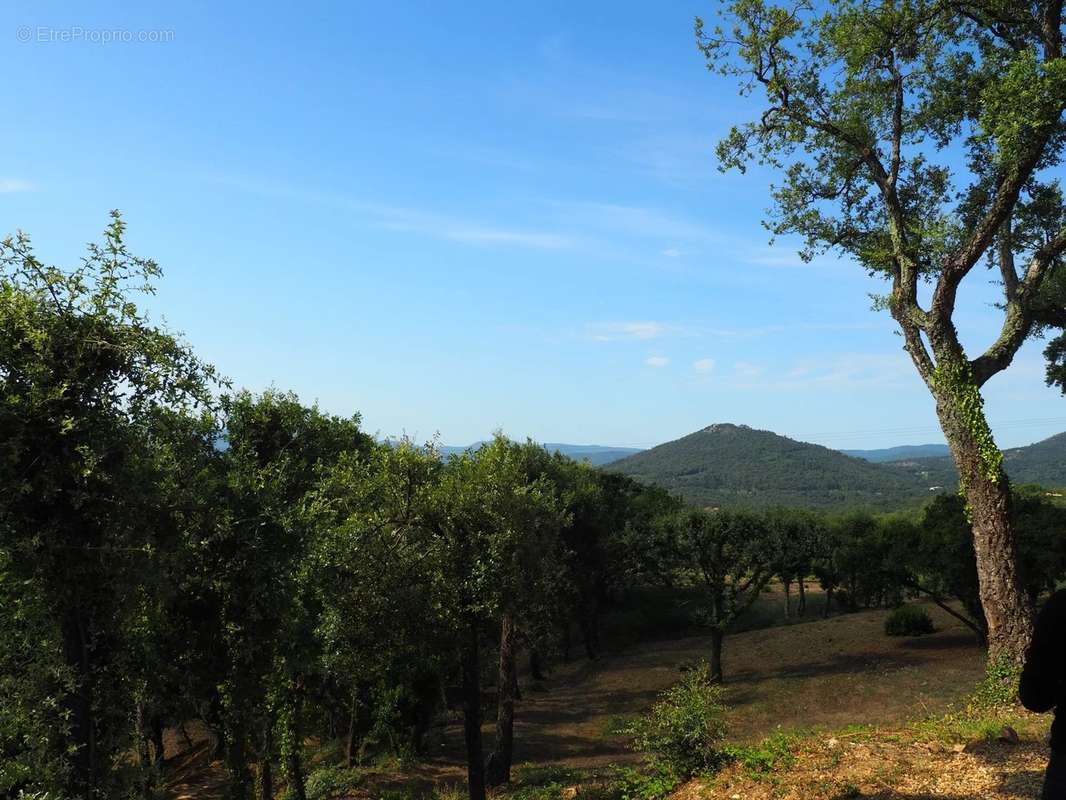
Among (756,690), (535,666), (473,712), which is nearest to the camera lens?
(473,712)

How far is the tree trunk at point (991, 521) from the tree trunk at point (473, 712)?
1173cm

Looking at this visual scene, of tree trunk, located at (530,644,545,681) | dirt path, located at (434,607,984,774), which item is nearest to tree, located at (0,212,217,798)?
dirt path, located at (434,607,984,774)

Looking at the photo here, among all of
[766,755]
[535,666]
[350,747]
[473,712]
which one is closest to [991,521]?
[766,755]

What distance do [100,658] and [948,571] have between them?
118ft

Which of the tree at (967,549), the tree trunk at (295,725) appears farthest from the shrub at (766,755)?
the tree at (967,549)

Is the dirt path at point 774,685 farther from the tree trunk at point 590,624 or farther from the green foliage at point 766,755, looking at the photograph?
the green foliage at point 766,755

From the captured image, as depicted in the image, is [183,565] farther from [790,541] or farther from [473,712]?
[790,541]

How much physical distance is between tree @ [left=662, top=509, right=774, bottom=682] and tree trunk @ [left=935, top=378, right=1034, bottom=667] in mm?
23348

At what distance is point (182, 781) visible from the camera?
2384 cm

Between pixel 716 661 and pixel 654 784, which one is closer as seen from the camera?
pixel 654 784

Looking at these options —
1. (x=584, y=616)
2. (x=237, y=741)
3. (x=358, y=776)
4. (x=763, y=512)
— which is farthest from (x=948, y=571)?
(x=237, y=741)

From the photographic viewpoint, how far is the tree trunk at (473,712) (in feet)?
A: 55.6

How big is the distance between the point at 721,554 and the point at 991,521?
24498 mm

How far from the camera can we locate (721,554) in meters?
38.0
